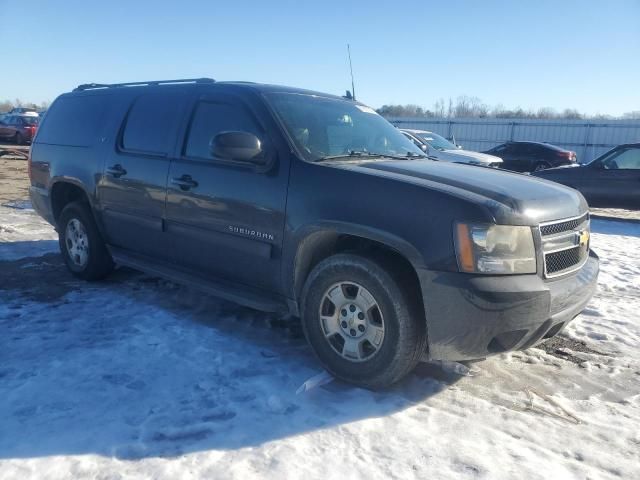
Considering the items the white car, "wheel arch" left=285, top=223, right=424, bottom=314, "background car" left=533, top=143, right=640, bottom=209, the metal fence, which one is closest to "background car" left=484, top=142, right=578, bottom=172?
the white car

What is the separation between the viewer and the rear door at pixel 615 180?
410 inches

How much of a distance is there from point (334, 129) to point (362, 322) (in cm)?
160

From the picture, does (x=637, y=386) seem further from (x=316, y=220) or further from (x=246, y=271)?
(x=246, y=271)

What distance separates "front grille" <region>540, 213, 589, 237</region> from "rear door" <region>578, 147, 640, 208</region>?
8003 millimetres

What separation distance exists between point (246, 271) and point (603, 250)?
19.0 ft

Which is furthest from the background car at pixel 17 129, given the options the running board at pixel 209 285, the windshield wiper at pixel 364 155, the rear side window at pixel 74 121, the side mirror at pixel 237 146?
the windshield wiper at pixel 364 155

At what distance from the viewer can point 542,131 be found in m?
28.5

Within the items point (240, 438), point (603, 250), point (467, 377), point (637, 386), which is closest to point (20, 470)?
point (240, 438)

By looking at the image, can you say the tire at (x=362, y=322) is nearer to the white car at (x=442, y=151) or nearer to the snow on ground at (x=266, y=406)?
the snow on ground at (x=266, y=406)

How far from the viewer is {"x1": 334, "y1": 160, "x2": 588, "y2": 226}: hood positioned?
9.90 ft

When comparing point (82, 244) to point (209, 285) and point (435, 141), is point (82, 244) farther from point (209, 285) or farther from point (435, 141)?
point (435, 141)

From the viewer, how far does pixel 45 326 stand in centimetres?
424

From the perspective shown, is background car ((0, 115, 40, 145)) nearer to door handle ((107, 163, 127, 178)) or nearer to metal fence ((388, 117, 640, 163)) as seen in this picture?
metal fence ((388, 117, 640, 163))

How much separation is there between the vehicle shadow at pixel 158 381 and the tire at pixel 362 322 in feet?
0.55
